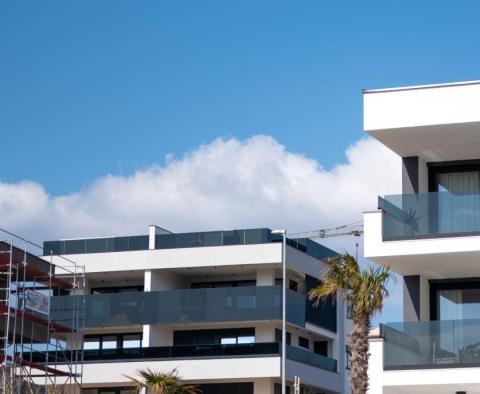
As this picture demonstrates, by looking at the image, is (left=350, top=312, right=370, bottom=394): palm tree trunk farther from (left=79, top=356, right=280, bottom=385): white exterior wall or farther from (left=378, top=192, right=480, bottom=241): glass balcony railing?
(left=79, top=356, right=280, bottom=385): white exterior wall

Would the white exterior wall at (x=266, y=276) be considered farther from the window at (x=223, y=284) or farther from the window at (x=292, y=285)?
the window at (x=292, y=285)

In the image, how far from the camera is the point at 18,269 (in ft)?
144

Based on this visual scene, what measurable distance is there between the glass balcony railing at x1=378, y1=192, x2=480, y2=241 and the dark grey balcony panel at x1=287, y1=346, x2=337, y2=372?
2455cm

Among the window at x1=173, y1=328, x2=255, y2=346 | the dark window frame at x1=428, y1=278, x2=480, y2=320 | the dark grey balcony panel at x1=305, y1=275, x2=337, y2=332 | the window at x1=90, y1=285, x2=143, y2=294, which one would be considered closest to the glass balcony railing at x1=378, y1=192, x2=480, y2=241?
the dark window frame at x1=428, y1=278, x2=480, y2=320

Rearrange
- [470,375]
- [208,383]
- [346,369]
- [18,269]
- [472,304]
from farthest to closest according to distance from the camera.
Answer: [346,369] < [208,383] < [18,269] < [472,304] < [470,375]

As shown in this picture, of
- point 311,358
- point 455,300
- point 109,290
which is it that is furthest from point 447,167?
point 109,290

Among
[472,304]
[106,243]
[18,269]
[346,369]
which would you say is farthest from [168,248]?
[472,304]

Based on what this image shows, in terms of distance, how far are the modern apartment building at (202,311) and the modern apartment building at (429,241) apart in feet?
74.3

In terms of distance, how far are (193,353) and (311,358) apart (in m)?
6.11

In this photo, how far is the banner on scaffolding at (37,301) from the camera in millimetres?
44453

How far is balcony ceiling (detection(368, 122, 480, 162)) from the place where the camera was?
31859 millimetres

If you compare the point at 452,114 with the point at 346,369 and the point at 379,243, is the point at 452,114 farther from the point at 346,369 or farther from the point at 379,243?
the point at 346,369

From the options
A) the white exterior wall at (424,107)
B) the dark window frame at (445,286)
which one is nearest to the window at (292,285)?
the dark window frame at (445,286)

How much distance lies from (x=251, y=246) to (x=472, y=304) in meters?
25.2
